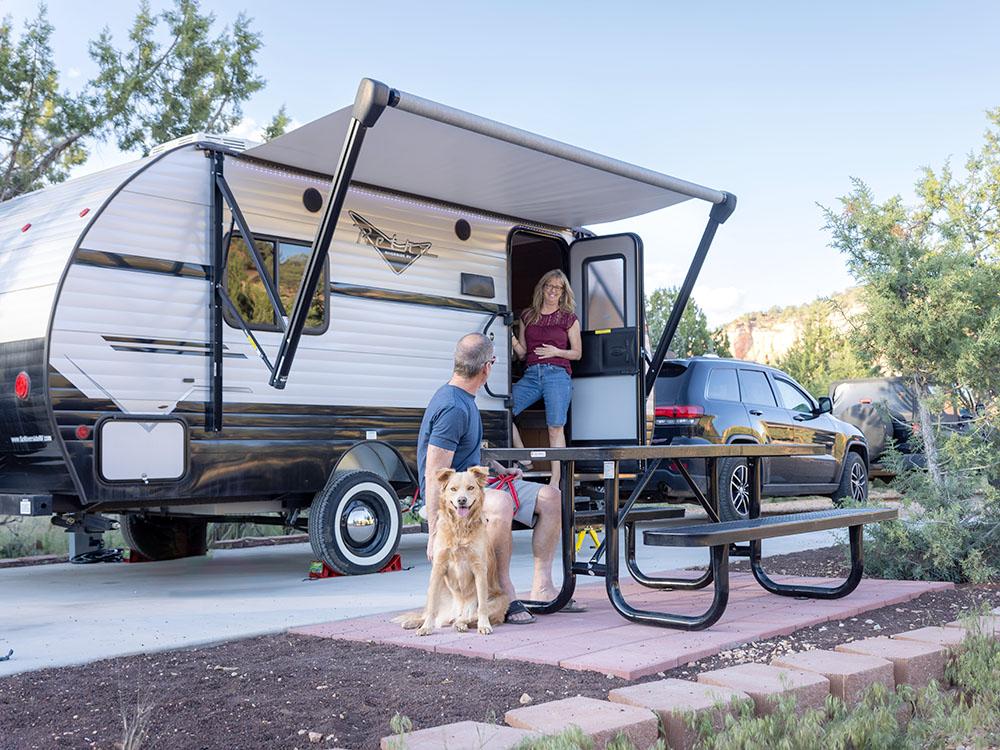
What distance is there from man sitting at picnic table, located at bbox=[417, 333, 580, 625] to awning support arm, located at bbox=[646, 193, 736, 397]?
11.7 feet

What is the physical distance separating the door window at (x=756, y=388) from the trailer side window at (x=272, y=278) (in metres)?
4.99

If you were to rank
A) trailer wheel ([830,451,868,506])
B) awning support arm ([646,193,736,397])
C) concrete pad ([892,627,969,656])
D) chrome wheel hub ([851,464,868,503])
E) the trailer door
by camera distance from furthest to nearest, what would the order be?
chrome wheel hub ([851,464,868,503]) < trailer wheel ([830,451,868,506]) < the trailer door < awning support arm ([646,193,736,397]) < concrete pad ([892,627,969,656])

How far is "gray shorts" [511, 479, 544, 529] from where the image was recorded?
5.25 m

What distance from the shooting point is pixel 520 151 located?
6.95m

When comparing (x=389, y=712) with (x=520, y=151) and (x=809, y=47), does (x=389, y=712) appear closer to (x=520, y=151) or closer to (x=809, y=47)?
(x=520, y=151)

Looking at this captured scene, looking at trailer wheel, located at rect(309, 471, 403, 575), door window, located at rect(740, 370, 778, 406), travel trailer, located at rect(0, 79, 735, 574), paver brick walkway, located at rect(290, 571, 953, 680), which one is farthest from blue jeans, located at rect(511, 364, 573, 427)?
paver brick walkway, located at rect(290, 571, 953, 680)

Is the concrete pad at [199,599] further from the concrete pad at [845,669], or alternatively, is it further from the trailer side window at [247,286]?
the trailer side window at [247,286]

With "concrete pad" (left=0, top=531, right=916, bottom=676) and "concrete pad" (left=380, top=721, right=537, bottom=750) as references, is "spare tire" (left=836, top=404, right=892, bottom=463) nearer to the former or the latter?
"concrete pad" (left=0, top=531, right=916, bottom=676)

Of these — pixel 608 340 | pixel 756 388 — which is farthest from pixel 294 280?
pixel 756 388

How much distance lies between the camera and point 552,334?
884 centimetres

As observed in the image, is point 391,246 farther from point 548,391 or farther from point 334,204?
point 548,391

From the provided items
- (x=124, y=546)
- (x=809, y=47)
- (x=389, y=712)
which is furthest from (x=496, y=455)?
(x=809, y=47)

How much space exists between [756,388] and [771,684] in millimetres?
7889

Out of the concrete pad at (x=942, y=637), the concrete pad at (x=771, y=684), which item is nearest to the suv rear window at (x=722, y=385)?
the concrete pad at (x=942, y=637)
